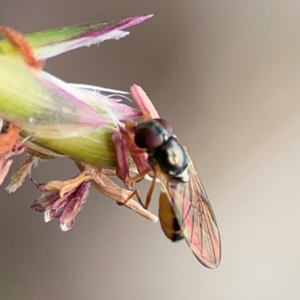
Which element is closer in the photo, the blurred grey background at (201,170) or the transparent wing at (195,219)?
the transparent wing at (195,219)

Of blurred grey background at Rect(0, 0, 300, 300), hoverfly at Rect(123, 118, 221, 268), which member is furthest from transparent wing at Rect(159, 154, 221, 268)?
blurred grey background at Rect(0, 0, 300, 300)

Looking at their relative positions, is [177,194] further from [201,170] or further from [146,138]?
[201,170]

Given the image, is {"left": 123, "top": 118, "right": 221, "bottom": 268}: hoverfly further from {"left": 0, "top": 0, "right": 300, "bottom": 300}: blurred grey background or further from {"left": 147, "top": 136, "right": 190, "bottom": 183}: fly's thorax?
{"left": 0, "top": 0, "right": 300, "bottom": 300}: blurred grey background

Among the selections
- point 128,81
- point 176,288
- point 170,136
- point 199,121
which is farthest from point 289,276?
point 170,136

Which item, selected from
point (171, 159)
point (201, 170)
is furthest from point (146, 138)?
point (201, 170)

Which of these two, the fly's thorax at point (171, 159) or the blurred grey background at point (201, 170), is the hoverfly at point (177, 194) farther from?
the blurred grey background at point (201, 170)

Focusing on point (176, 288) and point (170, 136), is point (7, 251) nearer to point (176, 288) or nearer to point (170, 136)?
point (176, 288)

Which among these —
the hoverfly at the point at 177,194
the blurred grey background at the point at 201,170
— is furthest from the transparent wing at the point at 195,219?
the blurred grey background at the point at 201,170

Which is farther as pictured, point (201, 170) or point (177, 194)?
point (201, 170)
